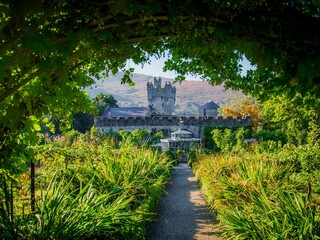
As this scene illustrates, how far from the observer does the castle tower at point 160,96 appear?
61281mm

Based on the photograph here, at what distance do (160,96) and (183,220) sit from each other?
55113 mm

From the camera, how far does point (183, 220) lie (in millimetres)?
7277

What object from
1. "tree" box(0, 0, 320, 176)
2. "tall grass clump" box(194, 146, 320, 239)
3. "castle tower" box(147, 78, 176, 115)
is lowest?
"tall grass clump" box(194, 146, 320, 239)

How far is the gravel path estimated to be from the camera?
627cm

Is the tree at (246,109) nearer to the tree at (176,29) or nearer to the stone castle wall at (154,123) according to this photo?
the stone castle wall at (154,123)

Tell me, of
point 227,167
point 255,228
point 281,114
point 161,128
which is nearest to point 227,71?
point 255,228

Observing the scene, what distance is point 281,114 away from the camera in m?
13.7

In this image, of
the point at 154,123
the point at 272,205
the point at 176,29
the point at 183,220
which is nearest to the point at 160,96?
the point at 154,123

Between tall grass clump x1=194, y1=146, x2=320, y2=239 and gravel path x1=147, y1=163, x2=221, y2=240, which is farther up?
tall grass clump x1=194, y1=146, x2=320, y2=239

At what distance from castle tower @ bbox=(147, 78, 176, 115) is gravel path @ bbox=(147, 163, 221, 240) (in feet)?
168

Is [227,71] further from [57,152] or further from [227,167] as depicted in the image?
[227,167]

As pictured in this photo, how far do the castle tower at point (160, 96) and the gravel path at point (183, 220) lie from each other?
51070mm

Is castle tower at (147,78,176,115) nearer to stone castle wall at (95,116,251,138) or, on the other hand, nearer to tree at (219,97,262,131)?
tree at (219,97,262,131)

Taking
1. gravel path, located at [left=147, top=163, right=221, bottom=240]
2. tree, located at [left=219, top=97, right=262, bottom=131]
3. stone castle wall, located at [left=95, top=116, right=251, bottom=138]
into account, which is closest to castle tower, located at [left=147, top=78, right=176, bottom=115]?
tree, located at [left=219, top=97, right=262, bottom=131]
